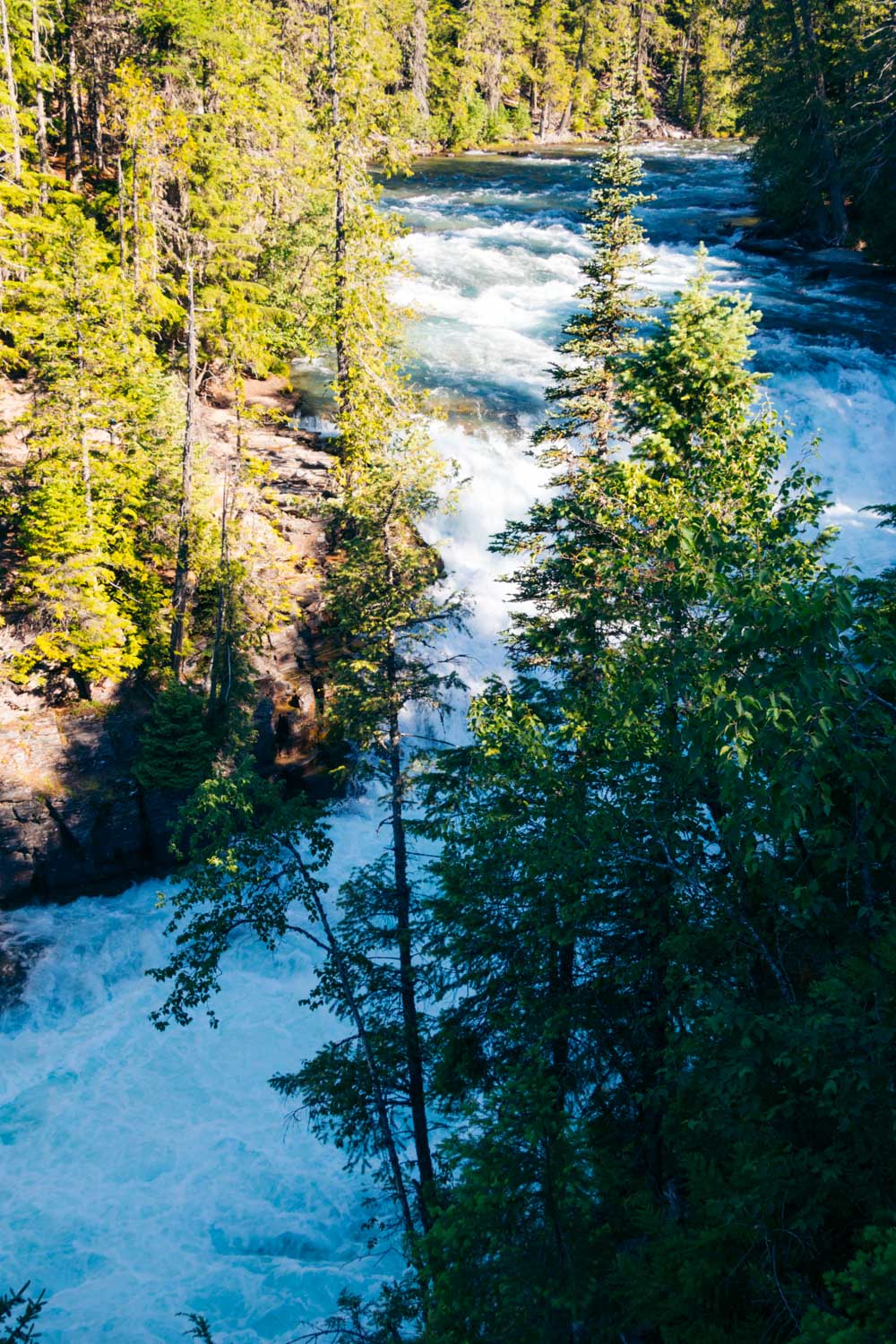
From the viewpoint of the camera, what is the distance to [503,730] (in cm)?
963

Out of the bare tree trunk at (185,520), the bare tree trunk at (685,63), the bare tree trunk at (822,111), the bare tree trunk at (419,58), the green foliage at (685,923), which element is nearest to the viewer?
the green foliage at (685,923)

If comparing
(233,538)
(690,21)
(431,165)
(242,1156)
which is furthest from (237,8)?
(690,21)

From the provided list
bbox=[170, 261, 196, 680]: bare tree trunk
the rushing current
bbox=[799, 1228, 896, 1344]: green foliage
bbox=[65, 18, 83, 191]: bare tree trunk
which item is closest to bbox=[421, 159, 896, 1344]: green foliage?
bbox=[799, 1228, 896, 1344]: green foliage

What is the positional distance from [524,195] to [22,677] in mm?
44496

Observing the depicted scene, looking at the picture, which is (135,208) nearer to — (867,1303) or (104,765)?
(104,765)

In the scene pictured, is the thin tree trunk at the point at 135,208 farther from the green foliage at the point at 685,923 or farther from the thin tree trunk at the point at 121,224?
the green foliage at the point at 685,923

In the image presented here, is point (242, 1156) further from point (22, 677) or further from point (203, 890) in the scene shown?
point (22, 677)

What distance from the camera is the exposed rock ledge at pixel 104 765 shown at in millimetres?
16312

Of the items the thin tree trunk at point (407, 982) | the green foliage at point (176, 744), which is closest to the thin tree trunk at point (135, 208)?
the green foliage at point (176, 744)

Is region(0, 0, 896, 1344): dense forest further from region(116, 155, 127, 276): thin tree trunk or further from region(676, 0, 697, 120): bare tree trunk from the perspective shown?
region(676, 0, 697, 120): bare tree trunk

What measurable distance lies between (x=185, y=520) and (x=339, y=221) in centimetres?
863

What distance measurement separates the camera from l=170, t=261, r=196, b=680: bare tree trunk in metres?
16.8

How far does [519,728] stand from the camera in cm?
925

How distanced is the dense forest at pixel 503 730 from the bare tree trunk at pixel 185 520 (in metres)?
0.13
